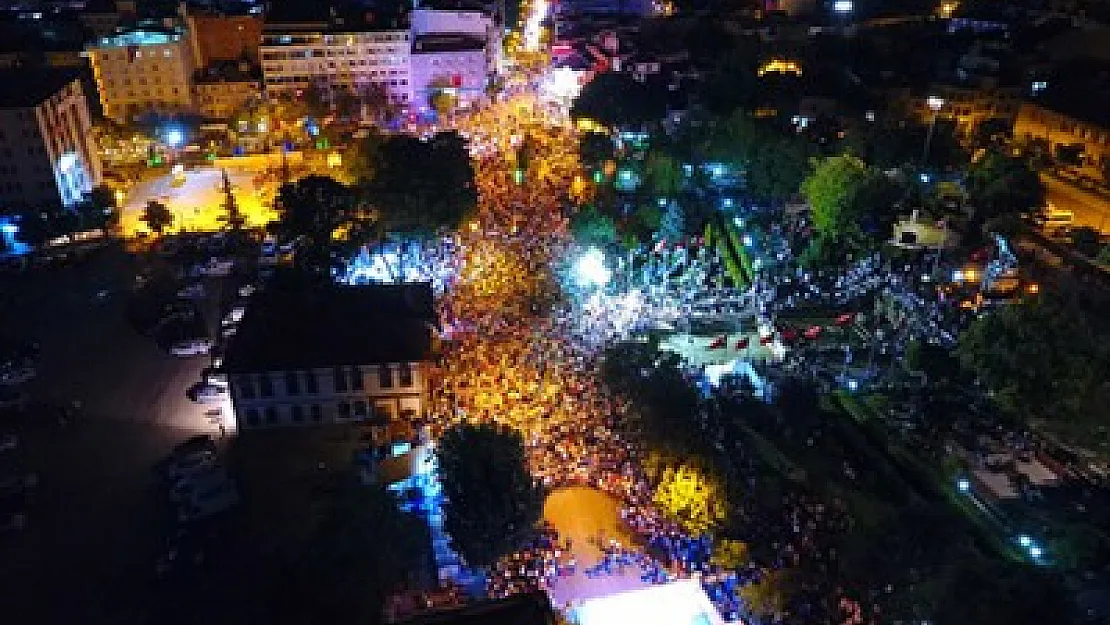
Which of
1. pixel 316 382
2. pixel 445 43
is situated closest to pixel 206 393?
pixel 316 382

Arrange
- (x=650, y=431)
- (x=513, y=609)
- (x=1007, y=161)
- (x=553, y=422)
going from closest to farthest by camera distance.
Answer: (x=513, y=609) < (x=650, y=431) < (x=553, y=422) < (x=1007, y=161)

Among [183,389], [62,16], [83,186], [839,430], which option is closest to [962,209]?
[839,430]

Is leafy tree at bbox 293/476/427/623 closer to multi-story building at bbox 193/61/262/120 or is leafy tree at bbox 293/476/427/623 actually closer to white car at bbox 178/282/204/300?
white car at bbox 178/282/204/300

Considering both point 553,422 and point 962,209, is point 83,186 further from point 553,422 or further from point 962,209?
point 962,209

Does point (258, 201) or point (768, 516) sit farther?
point (258, 201)

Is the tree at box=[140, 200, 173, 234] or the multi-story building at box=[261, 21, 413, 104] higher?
the multi-story building at box=[261, 21, 413, 104]

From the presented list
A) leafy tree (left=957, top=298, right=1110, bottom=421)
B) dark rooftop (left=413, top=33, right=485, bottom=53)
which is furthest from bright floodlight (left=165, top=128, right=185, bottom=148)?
leafy tree (left=957, top=298, right=1110, bottom=421)

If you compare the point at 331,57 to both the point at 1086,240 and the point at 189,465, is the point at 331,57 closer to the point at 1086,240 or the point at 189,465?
the point at 189,465

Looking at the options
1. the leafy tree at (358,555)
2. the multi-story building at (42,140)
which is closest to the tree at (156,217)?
the multi-story building at (42,140)
